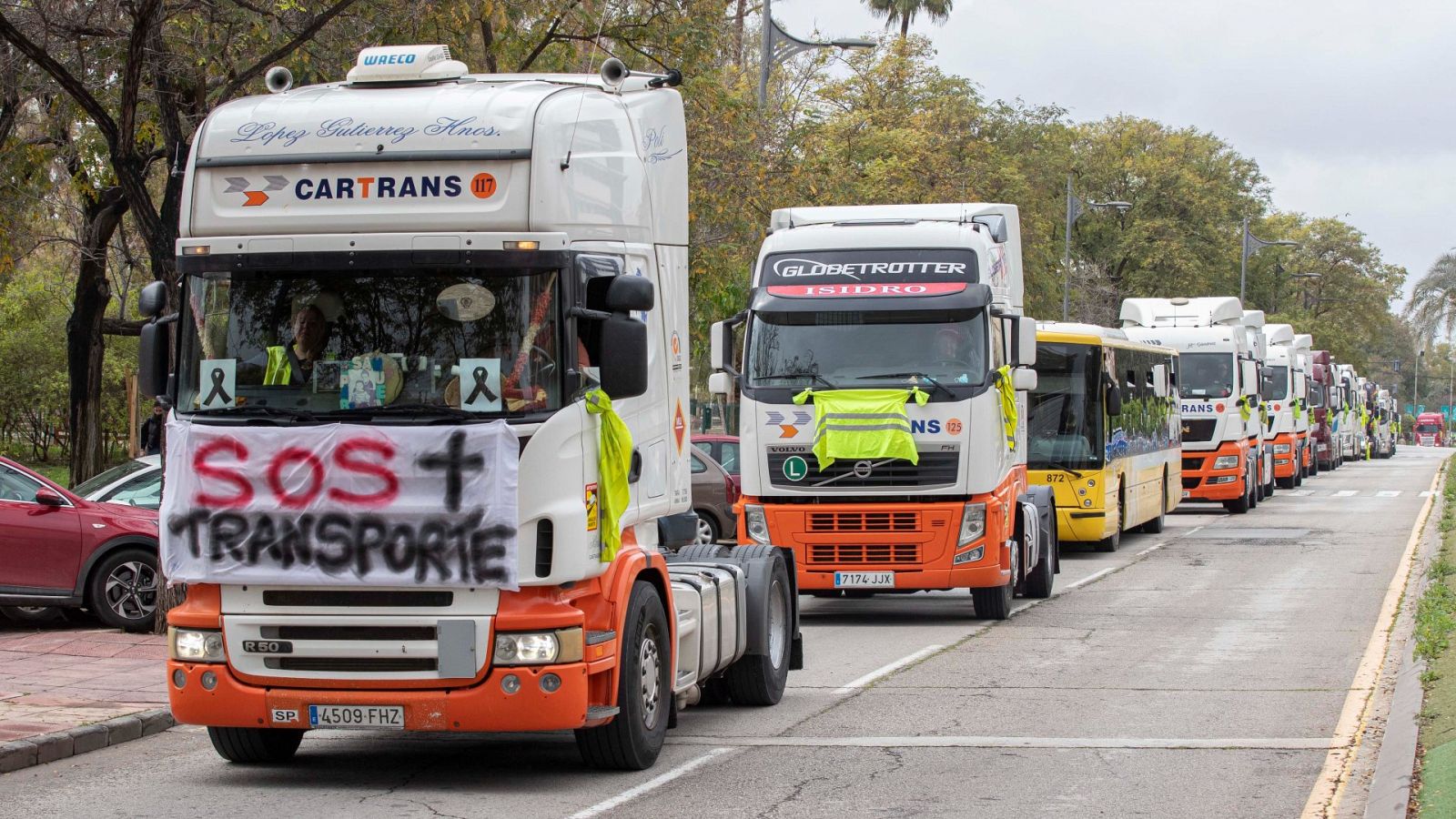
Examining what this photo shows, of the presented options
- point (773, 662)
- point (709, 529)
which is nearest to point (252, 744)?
point (773, 662)

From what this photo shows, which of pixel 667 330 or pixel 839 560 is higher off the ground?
pixel 667 330

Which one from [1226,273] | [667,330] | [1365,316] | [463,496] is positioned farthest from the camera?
[1365,316]

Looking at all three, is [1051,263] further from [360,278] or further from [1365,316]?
[360,278]

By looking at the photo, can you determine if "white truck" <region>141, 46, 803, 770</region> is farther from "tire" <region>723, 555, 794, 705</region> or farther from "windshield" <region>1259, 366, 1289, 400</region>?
"windshield" <region>1259, 366, 1289, 400</region>

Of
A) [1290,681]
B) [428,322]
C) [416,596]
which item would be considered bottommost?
[1290,681]

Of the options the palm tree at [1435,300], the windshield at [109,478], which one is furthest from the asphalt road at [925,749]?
the palm tree at [1435,300]

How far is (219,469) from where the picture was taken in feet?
27.2

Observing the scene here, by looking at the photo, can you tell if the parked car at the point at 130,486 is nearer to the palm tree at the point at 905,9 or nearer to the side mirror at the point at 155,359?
the side mirror at the point at 155,359

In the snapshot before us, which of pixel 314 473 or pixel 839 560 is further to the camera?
pixel 839 560

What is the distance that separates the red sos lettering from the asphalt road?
4.71 ft

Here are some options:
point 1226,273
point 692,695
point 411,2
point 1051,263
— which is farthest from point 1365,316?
point 692,695

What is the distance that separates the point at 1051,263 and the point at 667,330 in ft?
180

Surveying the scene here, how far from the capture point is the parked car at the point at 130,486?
51.5ft

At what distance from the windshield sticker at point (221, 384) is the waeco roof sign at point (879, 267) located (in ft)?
27.0
